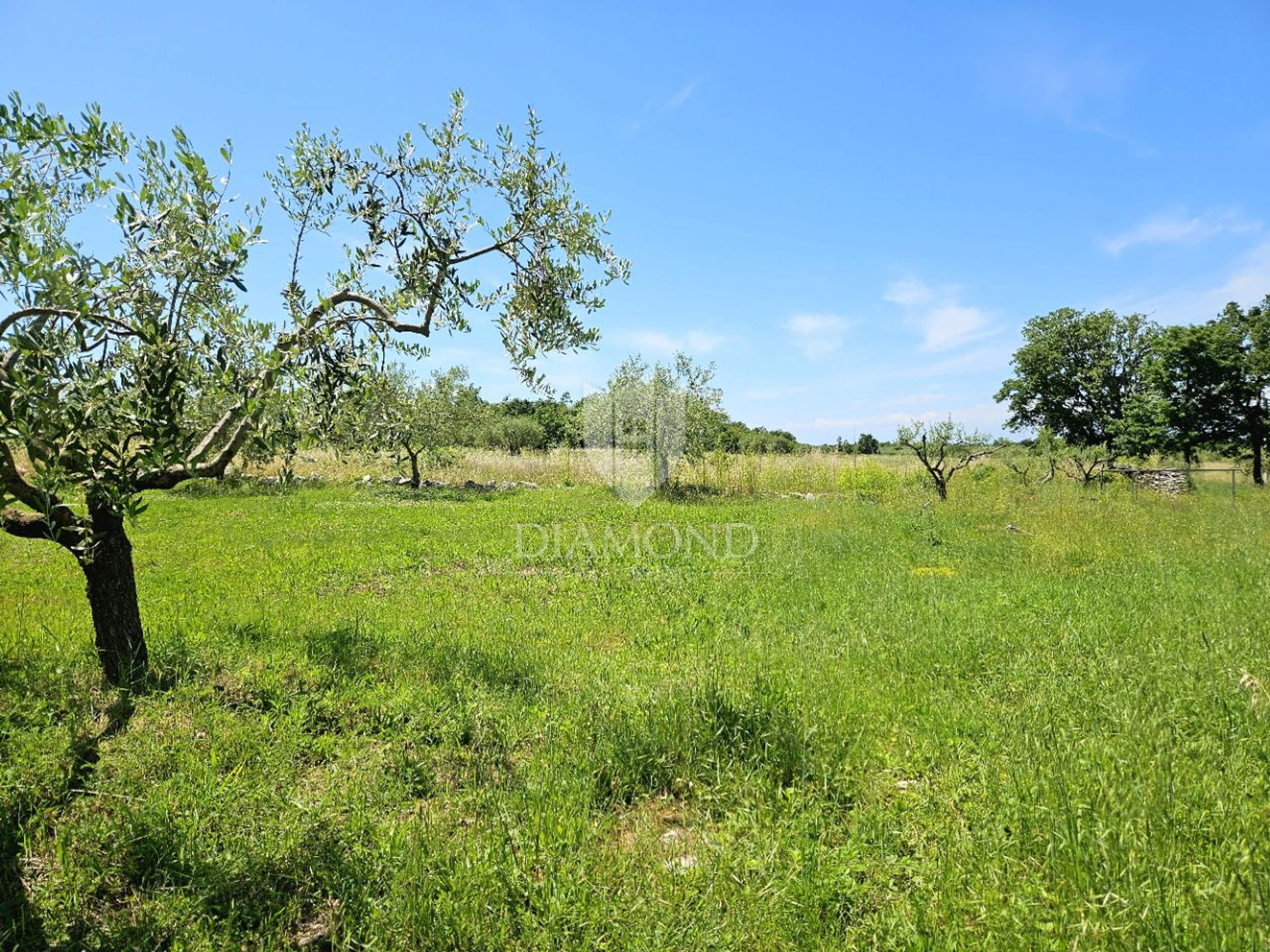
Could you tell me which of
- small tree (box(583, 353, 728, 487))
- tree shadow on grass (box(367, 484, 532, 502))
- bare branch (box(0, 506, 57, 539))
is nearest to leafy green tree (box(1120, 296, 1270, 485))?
small tree (box(583, 353, 728, 487))

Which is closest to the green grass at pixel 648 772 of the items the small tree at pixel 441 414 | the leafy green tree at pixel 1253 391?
the small tree at pixel 441 414

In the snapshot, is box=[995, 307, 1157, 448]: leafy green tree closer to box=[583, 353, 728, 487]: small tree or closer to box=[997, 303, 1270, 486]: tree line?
box=[997, 303, 1270, 486]: tree line

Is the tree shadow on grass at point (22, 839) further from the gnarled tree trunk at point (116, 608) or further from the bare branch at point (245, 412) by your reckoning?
the bare branch at point (245, 412)

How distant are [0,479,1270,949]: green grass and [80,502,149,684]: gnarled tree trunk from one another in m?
0.21

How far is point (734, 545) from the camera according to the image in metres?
12.2

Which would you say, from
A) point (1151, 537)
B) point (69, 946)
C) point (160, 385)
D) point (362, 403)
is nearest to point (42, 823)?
point (69, 946)

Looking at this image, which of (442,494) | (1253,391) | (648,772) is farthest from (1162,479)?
(648,772)

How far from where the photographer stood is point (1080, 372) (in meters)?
42.4

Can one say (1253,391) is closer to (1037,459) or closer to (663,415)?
(1037,459)

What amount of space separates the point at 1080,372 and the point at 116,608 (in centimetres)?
5130

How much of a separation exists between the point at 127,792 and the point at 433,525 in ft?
35.1

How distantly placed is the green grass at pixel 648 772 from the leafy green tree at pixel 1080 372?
41.5 m

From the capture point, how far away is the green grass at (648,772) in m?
2.75

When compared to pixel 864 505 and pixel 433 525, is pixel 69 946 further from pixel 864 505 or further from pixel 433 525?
pixel 864 505
